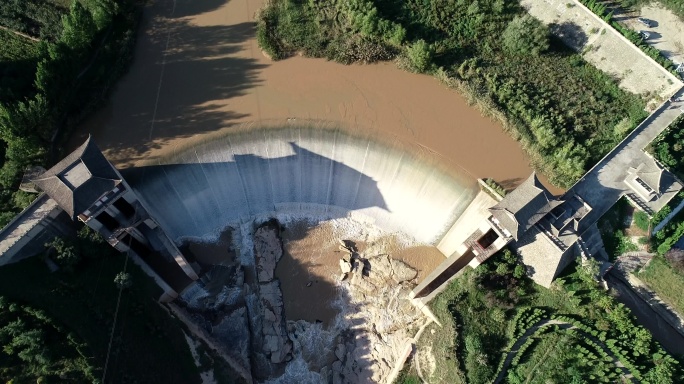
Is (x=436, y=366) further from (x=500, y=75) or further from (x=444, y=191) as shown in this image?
(x=500, y=75)

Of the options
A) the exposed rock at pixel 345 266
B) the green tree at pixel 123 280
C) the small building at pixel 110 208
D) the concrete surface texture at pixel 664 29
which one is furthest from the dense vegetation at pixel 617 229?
the green tree at pixel 123 280

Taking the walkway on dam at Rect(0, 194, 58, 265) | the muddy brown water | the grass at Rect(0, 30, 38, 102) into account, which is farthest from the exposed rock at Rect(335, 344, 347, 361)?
the grass at Rect(0, 30, 38, 102)

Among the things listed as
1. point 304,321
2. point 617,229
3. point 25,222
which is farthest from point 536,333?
point 25,222

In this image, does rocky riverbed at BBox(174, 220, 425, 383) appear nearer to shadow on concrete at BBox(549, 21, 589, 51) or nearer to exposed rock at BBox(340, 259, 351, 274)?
exposed rock at BBox(340, 259, 351, 274)

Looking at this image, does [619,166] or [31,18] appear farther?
[31,18]

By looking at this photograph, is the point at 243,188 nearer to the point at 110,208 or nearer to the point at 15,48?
the point at 110,208

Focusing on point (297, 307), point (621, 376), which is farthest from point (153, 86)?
point (621, 376)
